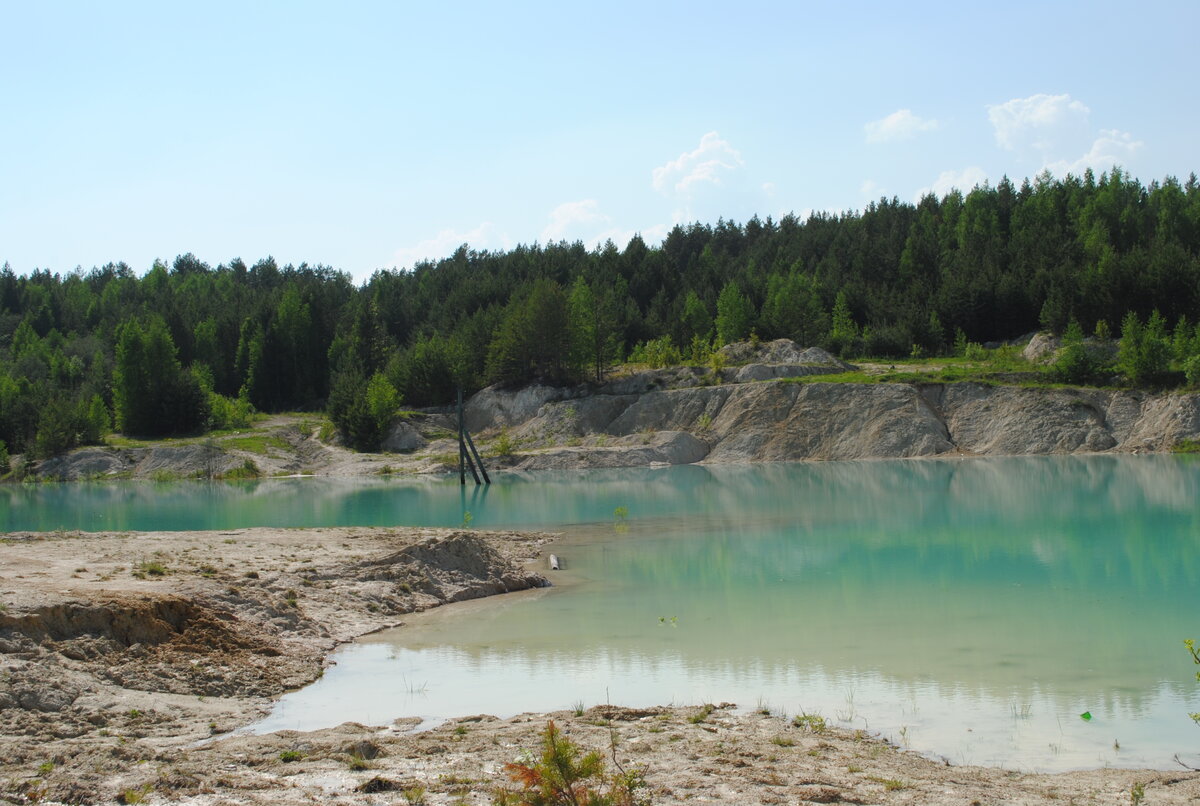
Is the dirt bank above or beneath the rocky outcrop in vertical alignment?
beneath

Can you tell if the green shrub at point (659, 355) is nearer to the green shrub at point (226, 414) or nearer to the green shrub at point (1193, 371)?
the green shrub at point (226, 414)

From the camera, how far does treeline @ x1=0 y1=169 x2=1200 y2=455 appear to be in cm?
9562

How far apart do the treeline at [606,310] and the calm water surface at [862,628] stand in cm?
5600

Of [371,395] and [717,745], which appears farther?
[371,395]

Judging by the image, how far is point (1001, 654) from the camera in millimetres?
16453

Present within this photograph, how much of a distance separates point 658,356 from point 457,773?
88697mm

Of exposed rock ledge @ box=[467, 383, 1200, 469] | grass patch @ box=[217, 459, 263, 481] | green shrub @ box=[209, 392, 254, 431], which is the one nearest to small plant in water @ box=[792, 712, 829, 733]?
exposed rock ledge @ box=[467, 383, 1200, 469]

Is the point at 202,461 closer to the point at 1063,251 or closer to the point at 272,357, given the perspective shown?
the point at 272,357

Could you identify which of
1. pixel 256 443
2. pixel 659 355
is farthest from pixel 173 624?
pixel 659 355

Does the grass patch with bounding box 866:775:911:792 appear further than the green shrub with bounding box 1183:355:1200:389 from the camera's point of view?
No

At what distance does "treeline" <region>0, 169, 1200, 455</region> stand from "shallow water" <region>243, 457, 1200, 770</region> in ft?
203

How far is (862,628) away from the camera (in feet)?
61.7

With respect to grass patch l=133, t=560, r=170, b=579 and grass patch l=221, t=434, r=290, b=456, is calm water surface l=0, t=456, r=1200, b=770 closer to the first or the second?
grass patch l=133, t=560, r=170, b=579

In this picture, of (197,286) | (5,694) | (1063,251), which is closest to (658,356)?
(1063,251)
